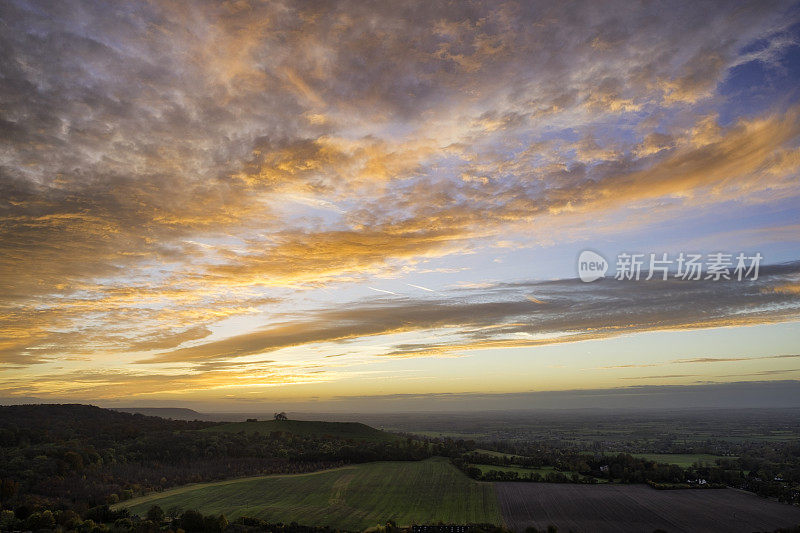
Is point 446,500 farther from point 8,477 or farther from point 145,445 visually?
point 145,445

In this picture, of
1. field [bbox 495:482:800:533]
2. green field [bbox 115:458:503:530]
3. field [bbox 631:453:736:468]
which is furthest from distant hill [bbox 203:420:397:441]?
field [bbox 631:453:736:468]

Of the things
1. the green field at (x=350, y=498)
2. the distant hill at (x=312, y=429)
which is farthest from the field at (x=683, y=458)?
the distant hill at (x=312, y=429)

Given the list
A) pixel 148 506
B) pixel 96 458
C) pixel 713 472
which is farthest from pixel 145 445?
pixel 713 472

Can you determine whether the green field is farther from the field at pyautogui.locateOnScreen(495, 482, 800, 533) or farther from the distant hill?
the distant hill

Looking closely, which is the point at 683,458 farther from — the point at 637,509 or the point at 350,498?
the point at 350,498

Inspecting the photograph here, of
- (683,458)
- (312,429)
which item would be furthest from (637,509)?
(312,429)

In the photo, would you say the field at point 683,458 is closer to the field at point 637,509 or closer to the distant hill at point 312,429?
the field at point 637,509

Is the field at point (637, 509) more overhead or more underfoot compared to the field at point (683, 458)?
more overhead
